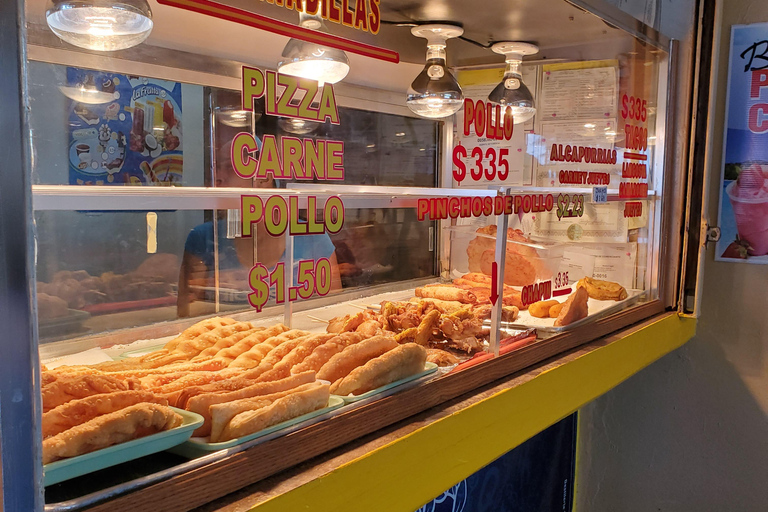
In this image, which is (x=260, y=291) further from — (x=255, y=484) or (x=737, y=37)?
(x=737, y=37)

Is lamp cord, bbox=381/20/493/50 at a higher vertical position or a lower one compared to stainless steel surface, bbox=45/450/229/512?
higher

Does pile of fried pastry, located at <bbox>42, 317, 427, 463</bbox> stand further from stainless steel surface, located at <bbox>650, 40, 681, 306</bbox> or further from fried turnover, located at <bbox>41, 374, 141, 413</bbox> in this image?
stainless steel surface, located at <bbox>650, 40, 681, 306</bbox>

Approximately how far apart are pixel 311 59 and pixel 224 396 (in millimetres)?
670

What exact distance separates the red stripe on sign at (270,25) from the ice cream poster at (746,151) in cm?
201

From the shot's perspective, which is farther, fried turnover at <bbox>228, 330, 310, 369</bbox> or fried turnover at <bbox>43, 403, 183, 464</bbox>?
fried turnover at <bbox>228, 330, 310, 369</bbox>

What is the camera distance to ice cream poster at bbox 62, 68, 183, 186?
1.08 meters

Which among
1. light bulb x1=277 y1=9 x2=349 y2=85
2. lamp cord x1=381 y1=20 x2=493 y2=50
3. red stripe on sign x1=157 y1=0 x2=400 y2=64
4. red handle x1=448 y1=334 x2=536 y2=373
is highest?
lamp cord x1=381 y1=20 x2=493 y2=50

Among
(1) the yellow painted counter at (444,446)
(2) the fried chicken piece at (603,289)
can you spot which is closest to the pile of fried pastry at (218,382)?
(1) the yellow painted counter at (444,446)

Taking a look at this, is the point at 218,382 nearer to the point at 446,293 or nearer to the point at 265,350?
the point at 265,350

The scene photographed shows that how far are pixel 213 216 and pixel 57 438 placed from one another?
23.7 inches

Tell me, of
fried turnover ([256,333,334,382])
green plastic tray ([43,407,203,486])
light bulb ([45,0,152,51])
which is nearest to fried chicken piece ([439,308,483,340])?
fried turnover ([256,333,334,382])

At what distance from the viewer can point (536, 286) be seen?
2129 mm

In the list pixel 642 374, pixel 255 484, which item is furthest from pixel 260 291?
pixel 642 374

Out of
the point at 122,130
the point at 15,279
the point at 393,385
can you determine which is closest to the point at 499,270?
the point at 393,385
